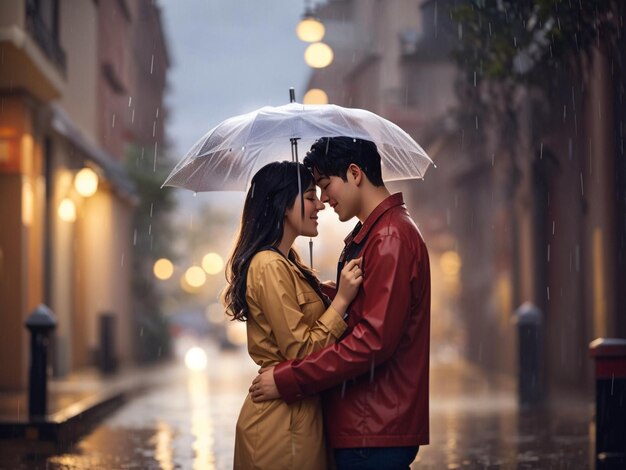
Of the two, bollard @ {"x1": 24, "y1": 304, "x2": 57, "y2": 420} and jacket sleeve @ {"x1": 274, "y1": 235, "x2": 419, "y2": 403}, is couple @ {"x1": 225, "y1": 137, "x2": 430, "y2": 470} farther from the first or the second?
bollard @ {"x1": 24, "y1": 304, "x2": 57, "y2": 420}

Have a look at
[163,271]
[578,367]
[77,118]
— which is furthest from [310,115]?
[163,271]

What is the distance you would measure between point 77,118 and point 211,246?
29.7 metres

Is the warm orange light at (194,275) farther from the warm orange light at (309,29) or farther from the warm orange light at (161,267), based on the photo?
the warm orange light at (309,29)

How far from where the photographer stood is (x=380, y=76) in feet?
122

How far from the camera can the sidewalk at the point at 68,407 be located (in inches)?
399

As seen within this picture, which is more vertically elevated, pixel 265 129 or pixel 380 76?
pixel 380 76

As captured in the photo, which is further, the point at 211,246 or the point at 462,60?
the point at 211,246

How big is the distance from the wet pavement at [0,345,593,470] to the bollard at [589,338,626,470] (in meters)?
1.10

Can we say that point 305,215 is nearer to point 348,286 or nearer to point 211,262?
point 348,286

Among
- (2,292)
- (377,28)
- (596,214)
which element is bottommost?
(2,292)

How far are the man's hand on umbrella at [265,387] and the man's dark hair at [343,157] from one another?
812 mm

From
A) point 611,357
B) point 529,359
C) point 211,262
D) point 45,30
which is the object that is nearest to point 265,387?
point 611,357

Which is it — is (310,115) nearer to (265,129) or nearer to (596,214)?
(265,129)

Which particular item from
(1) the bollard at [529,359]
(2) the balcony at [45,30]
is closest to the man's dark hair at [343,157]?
(1) the bollard at [529,359]
